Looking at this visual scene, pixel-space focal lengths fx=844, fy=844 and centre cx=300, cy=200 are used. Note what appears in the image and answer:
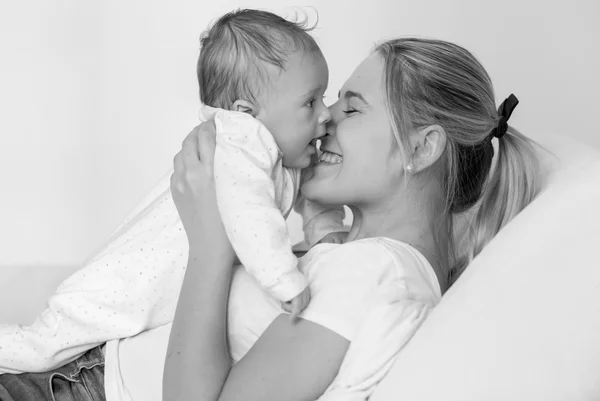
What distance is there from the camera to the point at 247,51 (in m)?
1.77

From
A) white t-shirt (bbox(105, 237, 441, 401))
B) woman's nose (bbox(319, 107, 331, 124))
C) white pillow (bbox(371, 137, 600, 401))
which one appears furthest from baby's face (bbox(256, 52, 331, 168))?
white pillow (bbox(371, 137, 600, 401))

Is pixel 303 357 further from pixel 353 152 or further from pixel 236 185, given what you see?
pixel 353 152

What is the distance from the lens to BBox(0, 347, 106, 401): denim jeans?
5.91ft

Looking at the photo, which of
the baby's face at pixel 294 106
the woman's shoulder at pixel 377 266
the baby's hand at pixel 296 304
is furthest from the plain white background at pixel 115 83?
the baby's hand at pixel 296 304

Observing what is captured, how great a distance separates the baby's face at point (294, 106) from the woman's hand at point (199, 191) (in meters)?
0.13

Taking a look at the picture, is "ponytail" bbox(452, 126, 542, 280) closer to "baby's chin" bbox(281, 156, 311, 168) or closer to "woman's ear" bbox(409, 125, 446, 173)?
"woman's ear" bbox(409, 125, 446, 173)

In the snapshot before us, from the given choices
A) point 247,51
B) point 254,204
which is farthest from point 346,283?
point 247,51

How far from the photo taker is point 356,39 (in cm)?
328

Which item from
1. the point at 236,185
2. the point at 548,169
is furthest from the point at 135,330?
the point at 548,169

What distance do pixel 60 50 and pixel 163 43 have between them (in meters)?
0.42

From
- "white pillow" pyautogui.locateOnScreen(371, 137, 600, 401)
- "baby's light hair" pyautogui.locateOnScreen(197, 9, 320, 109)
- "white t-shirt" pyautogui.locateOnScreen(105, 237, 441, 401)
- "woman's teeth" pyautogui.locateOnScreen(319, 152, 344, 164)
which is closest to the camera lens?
"white pillow" pyautogui.locateOnScreen(371, 137, 600, 401)

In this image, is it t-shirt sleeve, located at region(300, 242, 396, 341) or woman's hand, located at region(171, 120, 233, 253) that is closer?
t-shirt sleeve, located at region(300, 242, 396, 341)

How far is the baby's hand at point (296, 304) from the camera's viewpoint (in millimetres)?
1511

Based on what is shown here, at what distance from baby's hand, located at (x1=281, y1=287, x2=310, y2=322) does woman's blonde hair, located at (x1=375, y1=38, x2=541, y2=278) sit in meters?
0.43
